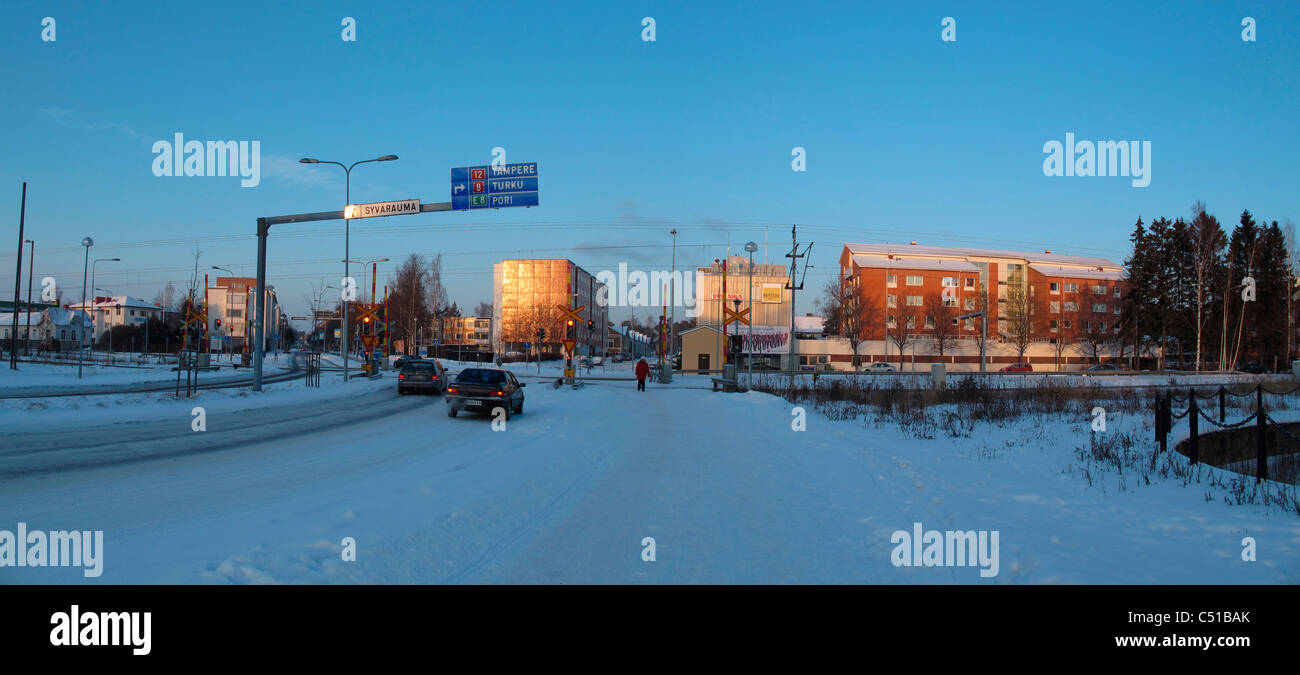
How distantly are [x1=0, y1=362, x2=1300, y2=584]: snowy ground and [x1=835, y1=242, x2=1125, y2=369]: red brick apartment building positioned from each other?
66.4 m

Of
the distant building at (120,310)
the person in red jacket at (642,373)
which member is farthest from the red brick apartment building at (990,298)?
the distant building at (120,310)

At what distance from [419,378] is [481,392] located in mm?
10873

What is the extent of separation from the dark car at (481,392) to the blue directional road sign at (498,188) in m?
5.99

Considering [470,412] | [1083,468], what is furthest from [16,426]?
[1083,468]

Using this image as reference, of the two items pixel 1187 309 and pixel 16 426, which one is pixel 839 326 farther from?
pixel 16 426

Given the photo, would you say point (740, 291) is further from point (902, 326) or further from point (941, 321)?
point (941, 321)

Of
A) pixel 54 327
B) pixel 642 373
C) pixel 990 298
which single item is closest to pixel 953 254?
pixel 990 298

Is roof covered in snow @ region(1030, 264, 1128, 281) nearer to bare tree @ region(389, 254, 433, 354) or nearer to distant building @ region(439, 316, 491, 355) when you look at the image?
bare tree @ region(389, 254, 433, 354)

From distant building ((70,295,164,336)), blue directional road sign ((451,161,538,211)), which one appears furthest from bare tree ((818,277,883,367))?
distant building ((70,295,164,336))

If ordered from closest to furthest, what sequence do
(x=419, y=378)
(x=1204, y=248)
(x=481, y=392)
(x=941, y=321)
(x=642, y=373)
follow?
(x=481, y=392), (x=419, y=378), (x=642, y=373), (x=1204, y=248), (x=941, y=321)

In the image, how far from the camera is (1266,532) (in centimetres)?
643

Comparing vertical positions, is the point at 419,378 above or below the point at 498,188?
below

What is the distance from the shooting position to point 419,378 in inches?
1077
